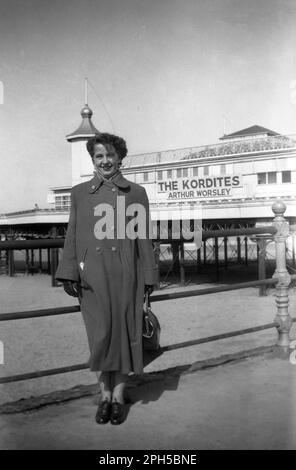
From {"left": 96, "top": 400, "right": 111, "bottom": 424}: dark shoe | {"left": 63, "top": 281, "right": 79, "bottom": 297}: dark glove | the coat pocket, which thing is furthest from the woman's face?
{"left": 96, "top": 400, "right": 111, "bottom": 424}: dark shoe

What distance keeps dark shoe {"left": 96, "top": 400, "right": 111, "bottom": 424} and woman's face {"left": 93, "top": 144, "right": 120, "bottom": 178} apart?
1519mm

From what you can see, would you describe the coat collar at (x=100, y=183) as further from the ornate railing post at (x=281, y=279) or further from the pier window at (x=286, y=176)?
the pier window at (x=286, y=176)

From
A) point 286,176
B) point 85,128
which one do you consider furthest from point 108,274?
point 85,128

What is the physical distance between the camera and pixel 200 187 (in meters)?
28.3

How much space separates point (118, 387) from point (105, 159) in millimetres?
1537

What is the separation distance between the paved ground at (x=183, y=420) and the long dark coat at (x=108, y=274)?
38 centimetres

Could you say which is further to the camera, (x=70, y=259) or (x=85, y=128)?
(x=85, y=128)

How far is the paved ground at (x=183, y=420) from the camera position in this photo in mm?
3125

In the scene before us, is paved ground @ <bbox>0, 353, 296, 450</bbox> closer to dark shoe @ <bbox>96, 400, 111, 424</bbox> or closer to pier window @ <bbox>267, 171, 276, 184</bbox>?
dark shoe @ <bbox>96, 400, 111, 424</bbox>

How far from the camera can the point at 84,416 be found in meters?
3.59

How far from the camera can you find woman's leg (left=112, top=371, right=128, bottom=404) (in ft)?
11.7

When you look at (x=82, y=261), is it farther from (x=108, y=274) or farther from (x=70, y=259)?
(x=108, y=274)

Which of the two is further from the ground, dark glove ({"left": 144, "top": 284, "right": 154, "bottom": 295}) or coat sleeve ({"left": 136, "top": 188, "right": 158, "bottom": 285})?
coat sleeve ({"left": 136, "top": 188, "right": 158, "bottom": 285})
